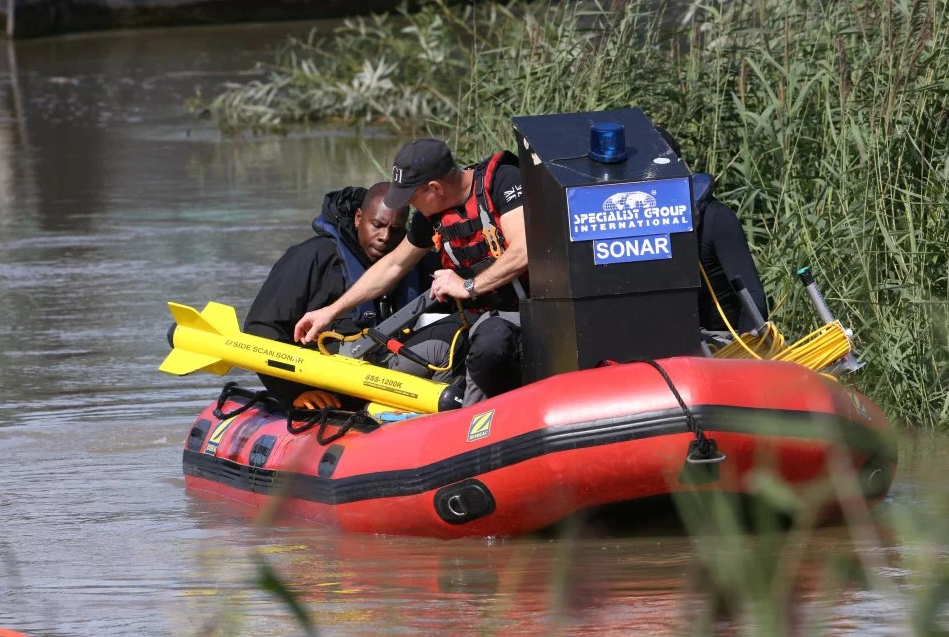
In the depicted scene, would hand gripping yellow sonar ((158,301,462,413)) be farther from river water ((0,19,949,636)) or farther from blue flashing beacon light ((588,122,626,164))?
blue flashing beacon light ((588,122,626,164))

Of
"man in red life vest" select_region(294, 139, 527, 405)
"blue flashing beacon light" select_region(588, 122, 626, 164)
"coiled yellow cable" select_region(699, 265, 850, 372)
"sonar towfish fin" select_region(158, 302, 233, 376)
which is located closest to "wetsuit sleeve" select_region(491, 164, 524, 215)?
"man in red life vest" select_region(294, 139, 527, 405)

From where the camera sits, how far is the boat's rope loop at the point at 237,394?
20.3ft

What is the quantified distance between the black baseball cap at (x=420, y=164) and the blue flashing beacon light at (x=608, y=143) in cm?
59

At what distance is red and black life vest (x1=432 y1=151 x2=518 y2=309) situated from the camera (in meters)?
5.50

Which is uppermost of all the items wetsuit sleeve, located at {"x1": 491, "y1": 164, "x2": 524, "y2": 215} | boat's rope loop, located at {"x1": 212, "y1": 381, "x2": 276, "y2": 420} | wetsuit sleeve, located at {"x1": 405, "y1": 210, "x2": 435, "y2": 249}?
wetsuit sleeve, located at {"x1": 491, "y1": 164, "x2": 524, "y2": 215}

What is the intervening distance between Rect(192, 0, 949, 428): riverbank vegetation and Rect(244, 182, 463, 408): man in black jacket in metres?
1.54

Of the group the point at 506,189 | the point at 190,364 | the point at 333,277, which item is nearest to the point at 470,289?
the point at 506,189

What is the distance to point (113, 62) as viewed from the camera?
20.5m

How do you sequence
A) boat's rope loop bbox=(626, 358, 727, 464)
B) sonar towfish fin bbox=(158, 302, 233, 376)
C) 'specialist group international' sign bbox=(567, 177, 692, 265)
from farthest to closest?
1. sonar towfish fin bbox=(158, 302, 233, 376)
2. 'specialist group international' sign bbox=(567, 177, 692, 265)
3. boat's rope loop bbox=(626, 358, 727, 464)

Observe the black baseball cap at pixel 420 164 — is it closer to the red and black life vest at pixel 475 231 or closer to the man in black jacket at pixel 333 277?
the red and black life vest at pixel 475 231

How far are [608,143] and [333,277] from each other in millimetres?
1431

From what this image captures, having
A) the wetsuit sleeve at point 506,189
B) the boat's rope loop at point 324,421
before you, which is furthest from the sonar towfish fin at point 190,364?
the wetsuit sleeve at point 506,189

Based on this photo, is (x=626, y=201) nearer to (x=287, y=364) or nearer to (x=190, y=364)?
A: (x=287, y=364)

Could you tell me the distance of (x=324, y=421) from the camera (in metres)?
5.62
